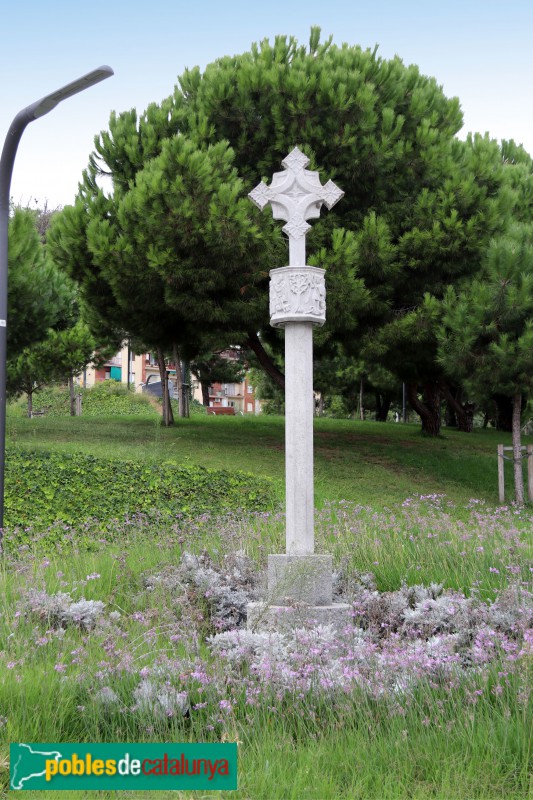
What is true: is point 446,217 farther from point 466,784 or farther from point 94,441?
point 466,784

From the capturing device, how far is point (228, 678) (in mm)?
3578

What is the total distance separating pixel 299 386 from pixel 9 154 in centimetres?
409

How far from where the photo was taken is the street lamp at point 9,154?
22.4 feet

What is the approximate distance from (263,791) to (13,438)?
13941 mm

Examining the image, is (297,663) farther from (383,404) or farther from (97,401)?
(383,404)

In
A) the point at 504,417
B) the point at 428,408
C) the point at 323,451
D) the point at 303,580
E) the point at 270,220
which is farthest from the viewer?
the point at 504,417

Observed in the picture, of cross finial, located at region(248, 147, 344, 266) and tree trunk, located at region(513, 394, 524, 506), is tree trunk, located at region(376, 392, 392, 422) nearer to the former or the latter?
tree trunk, located at region(513, 394, 524, 506)

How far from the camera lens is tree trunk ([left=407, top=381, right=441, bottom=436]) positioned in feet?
68.7

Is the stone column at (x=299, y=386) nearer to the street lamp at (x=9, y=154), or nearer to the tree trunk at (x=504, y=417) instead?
the street lamp at (x=9, y=154)

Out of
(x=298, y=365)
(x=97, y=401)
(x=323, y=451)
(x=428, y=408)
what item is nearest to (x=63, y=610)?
(x=298, y=365)

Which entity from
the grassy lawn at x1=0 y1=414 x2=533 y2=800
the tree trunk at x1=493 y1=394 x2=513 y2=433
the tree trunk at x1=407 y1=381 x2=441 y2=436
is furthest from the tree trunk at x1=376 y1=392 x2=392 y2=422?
the grassy lawn at x1=0 y1=414 x2=533 y2=800

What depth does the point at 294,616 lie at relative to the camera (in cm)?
502

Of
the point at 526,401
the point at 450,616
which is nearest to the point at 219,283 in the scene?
the point at 526,401

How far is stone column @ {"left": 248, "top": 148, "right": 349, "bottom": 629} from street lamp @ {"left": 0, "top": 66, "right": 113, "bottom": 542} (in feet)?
6.52
